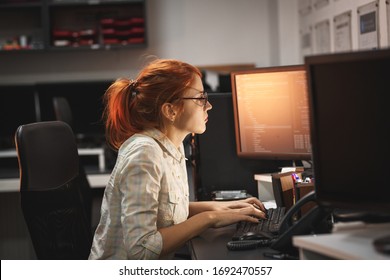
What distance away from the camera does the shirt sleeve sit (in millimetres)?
1523

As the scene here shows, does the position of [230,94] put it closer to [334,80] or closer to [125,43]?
[334,80]

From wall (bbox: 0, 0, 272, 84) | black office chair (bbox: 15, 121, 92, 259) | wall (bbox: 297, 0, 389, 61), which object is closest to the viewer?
black office chair (bbox: 15, 121, 92, 259)

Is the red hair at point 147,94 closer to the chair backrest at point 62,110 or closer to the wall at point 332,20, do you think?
the wall at point 332,20

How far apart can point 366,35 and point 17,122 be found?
2582mm

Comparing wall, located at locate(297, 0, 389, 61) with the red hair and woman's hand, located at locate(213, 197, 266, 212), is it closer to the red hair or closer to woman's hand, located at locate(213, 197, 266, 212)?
woman's hand, located at locate(213, 197, 266, 212)

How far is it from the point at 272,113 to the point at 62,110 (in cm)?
245

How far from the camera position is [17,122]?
467cm

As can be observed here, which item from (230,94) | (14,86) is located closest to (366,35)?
(230,94)

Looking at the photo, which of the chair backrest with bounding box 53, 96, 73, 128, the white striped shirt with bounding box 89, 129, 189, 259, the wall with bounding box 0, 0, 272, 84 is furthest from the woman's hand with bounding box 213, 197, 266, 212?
the wall with bounding box 0, 0, 272, 84

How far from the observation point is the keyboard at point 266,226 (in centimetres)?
162

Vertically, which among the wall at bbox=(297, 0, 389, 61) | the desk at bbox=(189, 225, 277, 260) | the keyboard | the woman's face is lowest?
the desk at bbox=(189, 225, 277, 260)

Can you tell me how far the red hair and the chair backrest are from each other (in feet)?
8.48

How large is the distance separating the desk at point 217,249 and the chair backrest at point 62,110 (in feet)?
8.71

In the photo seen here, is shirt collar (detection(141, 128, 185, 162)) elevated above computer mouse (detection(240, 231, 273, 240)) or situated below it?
above
